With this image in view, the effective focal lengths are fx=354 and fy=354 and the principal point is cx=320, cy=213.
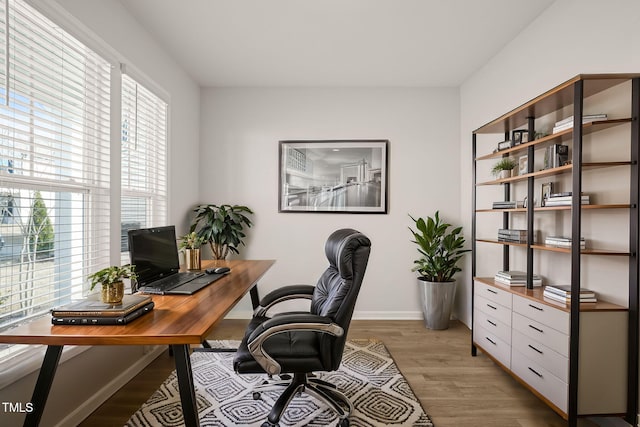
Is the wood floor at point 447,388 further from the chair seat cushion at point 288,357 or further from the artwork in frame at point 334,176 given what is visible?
the artwork in frame at point 334,176

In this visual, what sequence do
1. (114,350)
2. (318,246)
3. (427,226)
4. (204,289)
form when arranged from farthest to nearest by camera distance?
(318,246) → (427,226) → (114,350) → (204,289)

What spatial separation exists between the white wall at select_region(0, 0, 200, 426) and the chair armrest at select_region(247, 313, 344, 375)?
116 centimetres

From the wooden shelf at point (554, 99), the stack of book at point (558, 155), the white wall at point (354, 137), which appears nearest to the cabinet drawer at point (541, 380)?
the stack of book at point (558, 155)

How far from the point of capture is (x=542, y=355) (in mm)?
2209

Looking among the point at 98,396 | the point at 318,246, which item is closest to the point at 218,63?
the point at 318,246

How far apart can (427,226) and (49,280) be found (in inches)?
132

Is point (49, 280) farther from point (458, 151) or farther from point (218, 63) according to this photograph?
point (458, 151)

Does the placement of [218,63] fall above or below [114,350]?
above

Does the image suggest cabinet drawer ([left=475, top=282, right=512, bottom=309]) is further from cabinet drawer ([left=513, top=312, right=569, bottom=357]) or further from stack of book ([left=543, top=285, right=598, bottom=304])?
stack of book ([left=543, top=285, right=598, bottom=304])

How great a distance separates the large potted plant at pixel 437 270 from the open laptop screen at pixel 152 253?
2529mm

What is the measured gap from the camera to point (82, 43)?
7.22 feet

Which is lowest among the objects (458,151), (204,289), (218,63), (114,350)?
(114,350)

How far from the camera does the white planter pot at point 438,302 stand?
3.85m

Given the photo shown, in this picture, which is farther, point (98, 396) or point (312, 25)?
point (312, 25)
